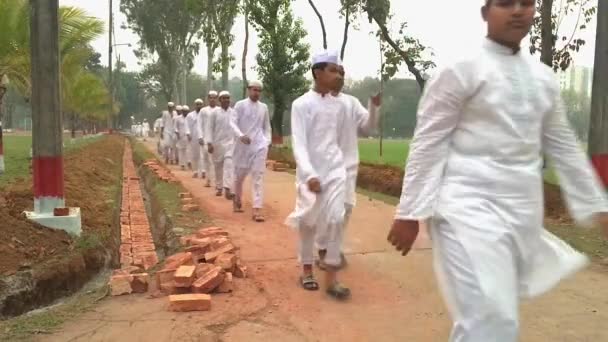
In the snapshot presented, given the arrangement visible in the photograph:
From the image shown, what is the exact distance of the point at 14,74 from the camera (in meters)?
13.4

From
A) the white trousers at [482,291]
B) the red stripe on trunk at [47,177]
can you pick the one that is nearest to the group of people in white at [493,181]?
the white trousers at [482,291]

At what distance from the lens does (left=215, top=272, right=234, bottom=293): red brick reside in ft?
15.2

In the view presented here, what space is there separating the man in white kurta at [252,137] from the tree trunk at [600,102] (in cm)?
387

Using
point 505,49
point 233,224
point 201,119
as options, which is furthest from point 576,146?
point 201,119

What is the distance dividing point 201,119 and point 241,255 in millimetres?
6743

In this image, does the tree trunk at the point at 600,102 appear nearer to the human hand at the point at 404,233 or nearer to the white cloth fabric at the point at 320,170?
the white cloth fabric at the point at 320,170

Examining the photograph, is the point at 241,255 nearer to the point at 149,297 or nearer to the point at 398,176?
the point at 149,297

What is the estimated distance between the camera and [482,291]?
88.4 inches

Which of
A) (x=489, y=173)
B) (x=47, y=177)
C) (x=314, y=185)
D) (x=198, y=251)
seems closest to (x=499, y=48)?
(x=489, y=173)

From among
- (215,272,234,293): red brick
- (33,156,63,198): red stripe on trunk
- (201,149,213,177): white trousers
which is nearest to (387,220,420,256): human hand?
(215,272,234,293): red brick

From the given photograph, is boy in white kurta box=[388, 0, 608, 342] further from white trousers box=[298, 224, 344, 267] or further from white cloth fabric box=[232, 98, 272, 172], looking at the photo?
white cloth fabric box=[232, 98, 272, 172]

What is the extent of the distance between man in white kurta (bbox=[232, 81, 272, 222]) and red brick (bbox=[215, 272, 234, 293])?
3502 mm

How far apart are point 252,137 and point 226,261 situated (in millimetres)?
3649

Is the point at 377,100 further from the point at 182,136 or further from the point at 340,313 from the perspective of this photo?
the point at 182,136
